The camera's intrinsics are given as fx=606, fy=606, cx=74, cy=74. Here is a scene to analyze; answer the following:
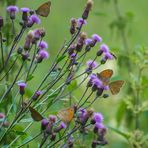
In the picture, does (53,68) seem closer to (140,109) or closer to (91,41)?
(91,41)

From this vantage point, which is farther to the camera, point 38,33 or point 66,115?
point 38,33

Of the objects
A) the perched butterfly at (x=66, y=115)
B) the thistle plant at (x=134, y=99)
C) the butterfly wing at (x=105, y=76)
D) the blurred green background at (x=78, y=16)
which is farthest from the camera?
the blurred green background at (x=78, y=16)

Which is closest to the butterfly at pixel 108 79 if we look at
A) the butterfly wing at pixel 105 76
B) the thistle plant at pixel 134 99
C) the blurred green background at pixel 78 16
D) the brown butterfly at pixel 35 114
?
the butterfly wing at pixel 105 76

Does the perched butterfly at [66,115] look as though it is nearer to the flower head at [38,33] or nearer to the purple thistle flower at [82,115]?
the purple thistle flower at [82,115]

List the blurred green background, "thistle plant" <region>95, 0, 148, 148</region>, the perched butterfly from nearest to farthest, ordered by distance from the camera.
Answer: the perched butterfly
"thistle plant" <region>95, 0, 148, 148</region>
the blurred green background

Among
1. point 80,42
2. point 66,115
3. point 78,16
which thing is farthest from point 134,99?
point 78,16

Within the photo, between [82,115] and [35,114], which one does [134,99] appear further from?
[35,114]

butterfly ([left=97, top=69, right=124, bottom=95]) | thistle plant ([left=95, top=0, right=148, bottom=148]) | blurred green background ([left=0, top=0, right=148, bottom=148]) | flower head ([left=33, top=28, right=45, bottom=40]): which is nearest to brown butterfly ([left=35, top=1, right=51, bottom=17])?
flower head ([left=33, top=28, right=45, bottom=40])

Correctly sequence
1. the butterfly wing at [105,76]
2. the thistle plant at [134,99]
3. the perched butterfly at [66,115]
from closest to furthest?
the perched butterfly at [66,115]
the butterfly wing at [105,76]
the thistle plant at [134,99]

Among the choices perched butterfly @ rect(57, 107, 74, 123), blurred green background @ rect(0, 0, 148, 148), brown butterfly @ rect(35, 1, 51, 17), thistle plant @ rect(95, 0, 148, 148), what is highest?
brown butterfly @ rect(35, 1, 51, 17)

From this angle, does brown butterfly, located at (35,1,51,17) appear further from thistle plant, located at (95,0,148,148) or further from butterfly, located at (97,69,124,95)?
thistle plant, located at (95,0,148,148)

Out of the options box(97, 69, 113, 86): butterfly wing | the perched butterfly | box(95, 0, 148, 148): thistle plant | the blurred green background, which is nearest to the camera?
the perched butterfly
